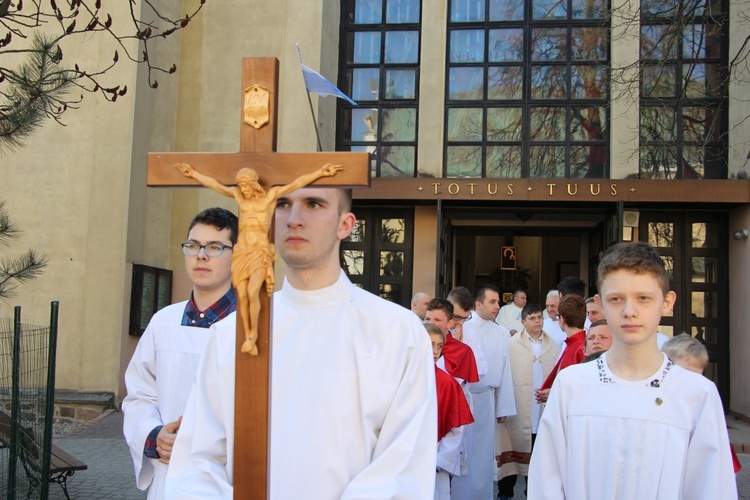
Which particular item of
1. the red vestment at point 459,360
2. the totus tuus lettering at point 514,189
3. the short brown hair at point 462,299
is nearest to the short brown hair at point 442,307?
the red vestment at point 459,360

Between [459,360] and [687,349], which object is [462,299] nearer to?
[459,360]

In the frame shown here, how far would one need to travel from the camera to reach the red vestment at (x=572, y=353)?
659 centimetres

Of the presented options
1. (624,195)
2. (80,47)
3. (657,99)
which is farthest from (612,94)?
(80,47)

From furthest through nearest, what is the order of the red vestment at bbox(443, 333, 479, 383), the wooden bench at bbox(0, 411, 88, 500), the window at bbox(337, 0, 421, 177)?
1. the window at bbox(337, 0, 421, 177)
2. the red vestment at bbox(443, 333, 479, 383)
3. the wooden bench at bbox(0, 411, 88, 500)

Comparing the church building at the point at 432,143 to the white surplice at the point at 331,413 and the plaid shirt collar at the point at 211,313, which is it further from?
the white surplice at the point at 331,413

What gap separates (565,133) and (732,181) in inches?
110

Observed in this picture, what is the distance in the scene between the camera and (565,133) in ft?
45.7

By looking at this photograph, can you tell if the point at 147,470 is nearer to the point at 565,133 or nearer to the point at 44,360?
the point at 44,360

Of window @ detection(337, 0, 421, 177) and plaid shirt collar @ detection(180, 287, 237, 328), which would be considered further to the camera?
window @ detection(337, 0, 421, 177)

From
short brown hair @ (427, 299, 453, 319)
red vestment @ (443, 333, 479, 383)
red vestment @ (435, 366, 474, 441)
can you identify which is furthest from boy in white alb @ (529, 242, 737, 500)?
red vestment @ (443, 333, 479, 383)

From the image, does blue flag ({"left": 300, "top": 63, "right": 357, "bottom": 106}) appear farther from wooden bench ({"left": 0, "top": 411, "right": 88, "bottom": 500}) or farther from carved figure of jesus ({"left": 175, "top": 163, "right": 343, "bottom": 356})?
carved figure of jesus ({"left": 175, "top": 163, "right": 343, "bottom": 356})

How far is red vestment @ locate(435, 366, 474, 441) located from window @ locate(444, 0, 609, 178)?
8.28 meters

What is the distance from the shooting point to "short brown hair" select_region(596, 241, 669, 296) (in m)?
3.37

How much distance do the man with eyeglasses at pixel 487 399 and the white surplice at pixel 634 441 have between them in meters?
4.72
